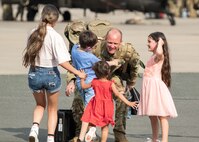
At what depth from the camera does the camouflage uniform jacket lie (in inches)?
409

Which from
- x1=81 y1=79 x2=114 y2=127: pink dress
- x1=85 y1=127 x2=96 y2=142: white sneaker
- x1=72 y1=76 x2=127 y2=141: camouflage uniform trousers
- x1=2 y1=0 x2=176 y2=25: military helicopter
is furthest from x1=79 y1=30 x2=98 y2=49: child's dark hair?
x1=2 y1=0 x2=176 y2=25: military helicopter

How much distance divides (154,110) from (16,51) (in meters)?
17.4

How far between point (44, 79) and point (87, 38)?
67 centimetres

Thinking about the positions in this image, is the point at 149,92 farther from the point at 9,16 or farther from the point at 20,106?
the point at 9,16

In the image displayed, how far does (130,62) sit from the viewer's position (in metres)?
10.5

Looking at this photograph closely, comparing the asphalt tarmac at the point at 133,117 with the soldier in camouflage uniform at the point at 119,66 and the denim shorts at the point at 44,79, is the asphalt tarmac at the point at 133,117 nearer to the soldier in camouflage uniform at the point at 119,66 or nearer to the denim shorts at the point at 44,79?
the soldier in camouflage uniform at the point at 119,66

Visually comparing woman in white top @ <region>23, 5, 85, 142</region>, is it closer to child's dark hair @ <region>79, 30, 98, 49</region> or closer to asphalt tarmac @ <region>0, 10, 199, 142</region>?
child's dark hair @ <region>79, 30, 98, 49</region>

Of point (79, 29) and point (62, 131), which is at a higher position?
point (79, 29)

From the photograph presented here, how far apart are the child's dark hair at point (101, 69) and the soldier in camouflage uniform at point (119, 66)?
51 centimetres

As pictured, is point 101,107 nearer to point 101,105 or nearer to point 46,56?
point 101,105

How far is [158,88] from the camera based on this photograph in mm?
10219

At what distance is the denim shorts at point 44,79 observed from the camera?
10117mm

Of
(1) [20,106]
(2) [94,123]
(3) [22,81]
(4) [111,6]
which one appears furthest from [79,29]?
(4) [111,6]

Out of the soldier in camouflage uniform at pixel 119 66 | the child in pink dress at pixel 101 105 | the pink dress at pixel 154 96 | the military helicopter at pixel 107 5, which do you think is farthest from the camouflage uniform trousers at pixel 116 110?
the military helicopter at pixel 107 5
